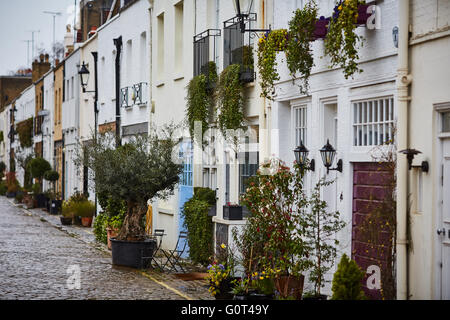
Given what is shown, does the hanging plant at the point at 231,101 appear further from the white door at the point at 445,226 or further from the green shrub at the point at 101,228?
the white door at the point at 445,226

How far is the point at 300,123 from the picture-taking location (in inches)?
534

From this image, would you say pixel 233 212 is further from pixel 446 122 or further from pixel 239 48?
pixel 446 122

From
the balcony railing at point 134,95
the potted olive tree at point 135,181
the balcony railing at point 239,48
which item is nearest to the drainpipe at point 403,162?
the balcony railing at point 239,48

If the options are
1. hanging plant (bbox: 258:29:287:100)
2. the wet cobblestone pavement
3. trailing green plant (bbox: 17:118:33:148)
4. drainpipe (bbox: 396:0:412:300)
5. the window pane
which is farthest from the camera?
trailing green plant (bbox: 17:118:33:148)

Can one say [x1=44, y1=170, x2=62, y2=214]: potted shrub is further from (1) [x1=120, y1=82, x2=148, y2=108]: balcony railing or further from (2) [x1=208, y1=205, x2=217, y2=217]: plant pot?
(2) [x1=208, y1=205, x2=217, y2=217]: plant pot

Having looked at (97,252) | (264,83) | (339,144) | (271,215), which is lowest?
(97,252)

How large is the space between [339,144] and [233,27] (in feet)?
17.1

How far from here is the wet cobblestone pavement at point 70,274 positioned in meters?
12.4

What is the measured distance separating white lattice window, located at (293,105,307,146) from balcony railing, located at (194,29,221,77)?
3.91 m

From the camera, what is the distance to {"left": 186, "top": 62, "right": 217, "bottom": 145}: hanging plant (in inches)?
667

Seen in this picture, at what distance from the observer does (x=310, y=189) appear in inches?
502

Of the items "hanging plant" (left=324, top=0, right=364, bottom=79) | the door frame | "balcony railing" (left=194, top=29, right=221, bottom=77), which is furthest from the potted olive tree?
the door frame
